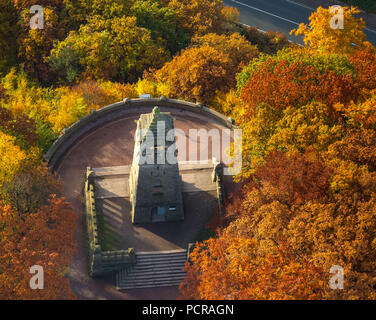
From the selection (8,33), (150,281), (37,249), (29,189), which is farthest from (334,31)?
(37,249)

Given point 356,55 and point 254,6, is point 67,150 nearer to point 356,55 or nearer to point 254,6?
point 356,55

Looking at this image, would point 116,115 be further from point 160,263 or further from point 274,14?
point 274,14

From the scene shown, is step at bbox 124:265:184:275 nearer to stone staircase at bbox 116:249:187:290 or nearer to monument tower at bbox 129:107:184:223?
stone staircase at bbox 116:249:187:290

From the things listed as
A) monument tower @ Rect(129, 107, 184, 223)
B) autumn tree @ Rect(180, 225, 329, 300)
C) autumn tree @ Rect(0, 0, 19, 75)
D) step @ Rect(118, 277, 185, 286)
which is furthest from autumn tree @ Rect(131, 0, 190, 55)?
step @ Rect(118, 277, 185, 286)

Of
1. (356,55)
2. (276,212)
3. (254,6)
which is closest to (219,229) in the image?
(276,212)

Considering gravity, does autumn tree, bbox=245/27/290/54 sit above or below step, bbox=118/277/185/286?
above

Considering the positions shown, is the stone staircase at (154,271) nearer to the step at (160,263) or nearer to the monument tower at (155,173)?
the step at (160,263)
